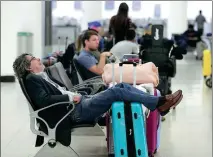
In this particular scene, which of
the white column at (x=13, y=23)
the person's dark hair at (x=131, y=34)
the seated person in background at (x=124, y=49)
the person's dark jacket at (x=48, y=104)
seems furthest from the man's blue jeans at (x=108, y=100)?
the white column at (x=13, y=23)

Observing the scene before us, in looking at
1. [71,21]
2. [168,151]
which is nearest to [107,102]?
[168,151]

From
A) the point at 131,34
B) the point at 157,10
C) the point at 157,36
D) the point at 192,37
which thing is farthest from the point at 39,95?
the point at 157,10

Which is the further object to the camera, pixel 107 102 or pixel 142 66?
pixel 142 66

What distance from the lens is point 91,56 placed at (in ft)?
17.0

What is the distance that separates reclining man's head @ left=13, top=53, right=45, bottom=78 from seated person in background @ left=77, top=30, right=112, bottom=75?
118 cm

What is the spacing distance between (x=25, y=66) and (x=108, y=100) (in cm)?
78

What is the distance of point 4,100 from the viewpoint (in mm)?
7434

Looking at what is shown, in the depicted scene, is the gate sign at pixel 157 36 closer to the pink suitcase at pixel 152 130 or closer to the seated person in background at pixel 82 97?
the pink suitcase at pixel 152 130

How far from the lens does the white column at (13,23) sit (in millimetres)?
10445

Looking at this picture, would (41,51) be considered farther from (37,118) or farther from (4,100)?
(37,118)

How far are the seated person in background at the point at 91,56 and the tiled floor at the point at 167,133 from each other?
0.75 meters

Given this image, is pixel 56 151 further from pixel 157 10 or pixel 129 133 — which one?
pixel 157 10

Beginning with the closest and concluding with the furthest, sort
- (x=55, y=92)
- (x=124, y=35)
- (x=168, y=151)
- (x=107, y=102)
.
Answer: (x=107, y=102), (x=55, y=92), (x=168, y=151), (x=124, y=35)

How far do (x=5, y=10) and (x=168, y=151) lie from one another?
22.9ft
